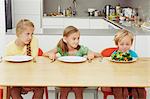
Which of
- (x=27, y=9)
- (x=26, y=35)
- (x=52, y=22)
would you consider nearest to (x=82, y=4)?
(x=52, y=22)

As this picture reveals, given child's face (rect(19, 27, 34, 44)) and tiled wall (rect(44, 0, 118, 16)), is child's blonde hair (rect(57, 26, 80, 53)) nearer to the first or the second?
child's face (rect(19, 27, 34, 44))

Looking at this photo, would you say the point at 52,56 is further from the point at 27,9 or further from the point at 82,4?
the point at 82,4

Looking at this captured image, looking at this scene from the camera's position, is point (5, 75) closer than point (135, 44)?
Yes

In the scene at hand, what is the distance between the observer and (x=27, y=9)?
16.1 ft

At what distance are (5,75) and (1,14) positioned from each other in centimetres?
154

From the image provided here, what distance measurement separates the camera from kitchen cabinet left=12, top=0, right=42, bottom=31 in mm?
4875

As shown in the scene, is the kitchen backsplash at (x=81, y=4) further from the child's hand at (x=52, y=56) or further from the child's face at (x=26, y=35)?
the child's hand at (x=52, y=56)

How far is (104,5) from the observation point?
5.64m

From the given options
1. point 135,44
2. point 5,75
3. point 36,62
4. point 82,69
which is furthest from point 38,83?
point 135,44

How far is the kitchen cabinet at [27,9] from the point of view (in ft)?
16.0

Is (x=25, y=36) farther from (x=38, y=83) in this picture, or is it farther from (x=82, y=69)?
(x=38, y=83)

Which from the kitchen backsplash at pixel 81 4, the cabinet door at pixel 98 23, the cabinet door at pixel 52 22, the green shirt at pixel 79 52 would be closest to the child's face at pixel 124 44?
the green shirt at pixel 79 52

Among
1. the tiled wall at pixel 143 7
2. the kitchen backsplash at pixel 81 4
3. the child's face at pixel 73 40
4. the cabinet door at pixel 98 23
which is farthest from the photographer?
the kitchen backsplash at pixel 81 4

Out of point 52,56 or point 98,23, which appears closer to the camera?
point 52,56
